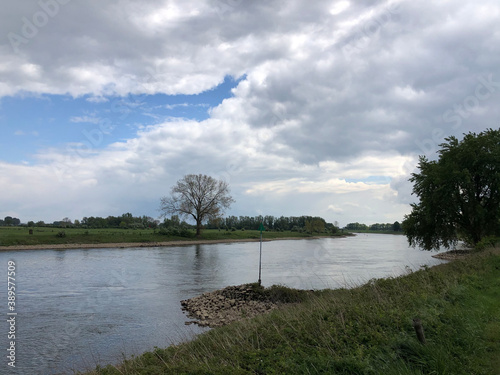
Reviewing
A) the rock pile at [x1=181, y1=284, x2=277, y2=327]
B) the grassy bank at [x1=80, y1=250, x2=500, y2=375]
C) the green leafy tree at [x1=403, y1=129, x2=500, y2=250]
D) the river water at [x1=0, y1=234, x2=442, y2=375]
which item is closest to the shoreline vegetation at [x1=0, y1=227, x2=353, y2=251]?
the river water at [x1=0, y1=234, x2=442, y2=375]

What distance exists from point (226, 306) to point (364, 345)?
13275 mm

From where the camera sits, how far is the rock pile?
1709cm

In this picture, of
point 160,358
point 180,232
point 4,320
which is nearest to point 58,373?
point 160,358

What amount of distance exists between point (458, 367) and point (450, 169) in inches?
1287

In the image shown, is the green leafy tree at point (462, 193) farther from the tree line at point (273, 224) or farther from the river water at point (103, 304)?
the tree line at point (273, 224)

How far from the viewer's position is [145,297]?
2195 cm

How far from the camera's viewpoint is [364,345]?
7133mm

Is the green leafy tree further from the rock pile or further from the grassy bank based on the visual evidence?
the grassy bank

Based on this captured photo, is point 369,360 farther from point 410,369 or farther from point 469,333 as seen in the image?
point 469,333

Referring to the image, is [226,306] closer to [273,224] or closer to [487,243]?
[487,243]

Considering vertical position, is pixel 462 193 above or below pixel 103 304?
above

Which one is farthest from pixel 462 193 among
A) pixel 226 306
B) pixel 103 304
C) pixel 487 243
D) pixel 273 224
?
pixel 273 224

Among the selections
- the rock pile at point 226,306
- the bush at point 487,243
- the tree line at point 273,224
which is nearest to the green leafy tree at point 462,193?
the bush at point 487,243

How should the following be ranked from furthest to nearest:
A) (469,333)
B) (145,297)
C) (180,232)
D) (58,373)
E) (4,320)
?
(180,232) → (145,297) → (4,320) → (58,373) → (469,333)
